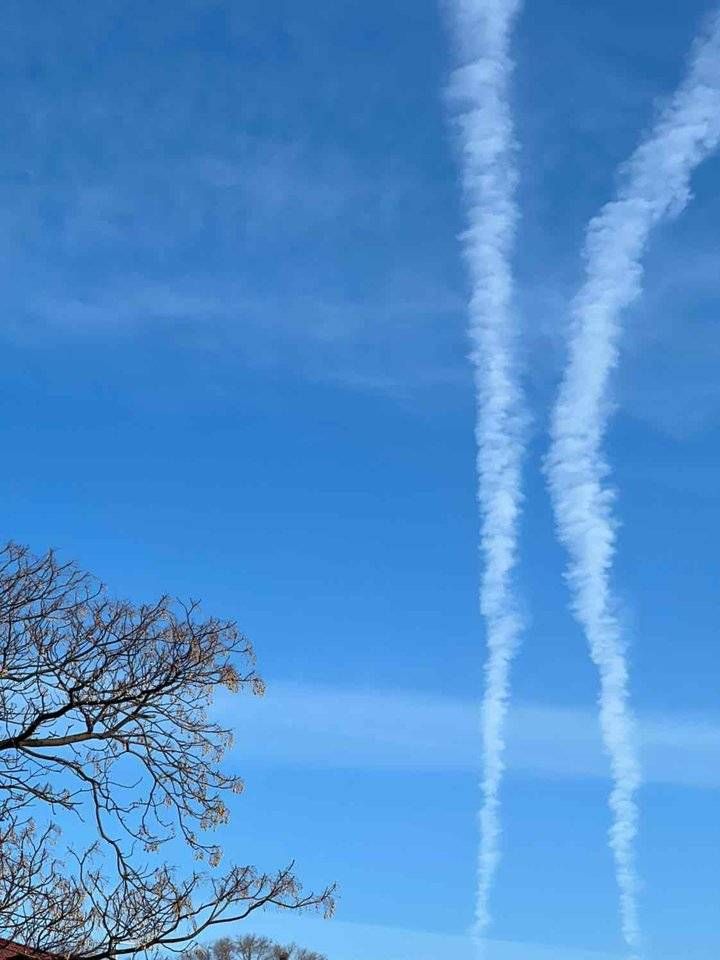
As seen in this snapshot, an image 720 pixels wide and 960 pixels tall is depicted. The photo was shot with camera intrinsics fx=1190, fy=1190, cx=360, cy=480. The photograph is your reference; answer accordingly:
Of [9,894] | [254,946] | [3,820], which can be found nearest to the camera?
[9,894]

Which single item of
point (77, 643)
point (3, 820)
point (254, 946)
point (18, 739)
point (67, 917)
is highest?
point (254, 946)

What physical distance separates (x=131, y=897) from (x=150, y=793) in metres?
2.25

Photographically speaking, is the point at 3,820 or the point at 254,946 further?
the point at 254,946

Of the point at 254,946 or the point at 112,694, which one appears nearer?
the point at 112,694

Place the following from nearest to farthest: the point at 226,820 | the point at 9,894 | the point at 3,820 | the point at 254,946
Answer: the point at 9,894
the point at 3,820
the point at 226,820
the point at 254,946

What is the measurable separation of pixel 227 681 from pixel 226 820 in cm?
192

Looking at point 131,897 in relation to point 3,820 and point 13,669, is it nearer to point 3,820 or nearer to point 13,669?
point 3,820

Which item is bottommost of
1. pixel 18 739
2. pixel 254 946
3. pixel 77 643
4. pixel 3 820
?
pixel 3 820

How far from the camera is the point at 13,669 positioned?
15250 millimetres

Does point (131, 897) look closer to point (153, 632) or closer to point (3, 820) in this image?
point (3, 820)

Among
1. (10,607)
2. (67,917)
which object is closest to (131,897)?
(67,917)

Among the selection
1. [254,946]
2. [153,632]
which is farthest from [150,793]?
[254,946]

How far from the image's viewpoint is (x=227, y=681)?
51.1 ft

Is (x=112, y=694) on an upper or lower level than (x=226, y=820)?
upper
